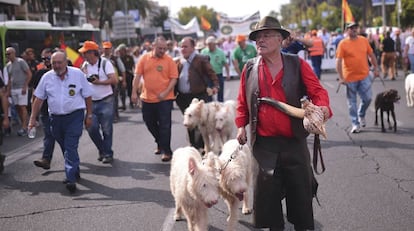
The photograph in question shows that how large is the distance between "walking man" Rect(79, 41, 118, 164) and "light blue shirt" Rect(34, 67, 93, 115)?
1.33 m

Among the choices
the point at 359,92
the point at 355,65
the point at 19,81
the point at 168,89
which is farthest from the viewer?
the point at 19,81

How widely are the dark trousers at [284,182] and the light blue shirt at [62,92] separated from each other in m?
3.84

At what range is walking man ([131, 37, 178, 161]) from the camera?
8.30m

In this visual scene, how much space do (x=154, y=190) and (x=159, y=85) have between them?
2.10 m

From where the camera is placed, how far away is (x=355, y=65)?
383 inches

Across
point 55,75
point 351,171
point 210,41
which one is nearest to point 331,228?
point 351,171

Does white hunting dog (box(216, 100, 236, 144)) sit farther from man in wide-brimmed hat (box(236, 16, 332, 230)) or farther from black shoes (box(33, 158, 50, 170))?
man in wide-brimmed hat (box(236, 16, 332, 230))

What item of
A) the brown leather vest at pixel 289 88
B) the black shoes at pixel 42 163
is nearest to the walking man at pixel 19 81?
the black shoes at pixel 42 163

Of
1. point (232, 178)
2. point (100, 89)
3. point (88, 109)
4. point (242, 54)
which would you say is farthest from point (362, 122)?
point (232, 178)

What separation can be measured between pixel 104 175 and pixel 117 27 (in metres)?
25.5

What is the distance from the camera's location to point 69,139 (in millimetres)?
7094

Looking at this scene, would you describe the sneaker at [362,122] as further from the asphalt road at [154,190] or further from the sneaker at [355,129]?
the sneaker at [355,129]

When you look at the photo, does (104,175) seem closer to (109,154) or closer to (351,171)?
(109,154)

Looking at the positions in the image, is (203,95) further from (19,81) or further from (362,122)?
(19,81)
